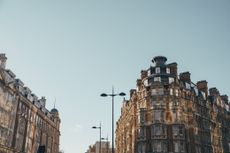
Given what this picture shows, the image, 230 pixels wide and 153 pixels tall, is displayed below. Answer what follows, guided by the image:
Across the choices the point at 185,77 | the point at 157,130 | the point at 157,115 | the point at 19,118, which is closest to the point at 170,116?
the point at 157,115

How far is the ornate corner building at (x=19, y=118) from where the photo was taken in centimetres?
4697

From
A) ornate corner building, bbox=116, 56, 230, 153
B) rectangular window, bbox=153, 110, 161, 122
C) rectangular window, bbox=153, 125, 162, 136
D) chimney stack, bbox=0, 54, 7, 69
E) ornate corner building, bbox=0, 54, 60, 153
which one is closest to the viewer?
ornate corner building, bbox=0, 54, 60, 153

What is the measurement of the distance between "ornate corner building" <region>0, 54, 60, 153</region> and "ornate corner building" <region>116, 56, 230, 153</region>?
2013cm

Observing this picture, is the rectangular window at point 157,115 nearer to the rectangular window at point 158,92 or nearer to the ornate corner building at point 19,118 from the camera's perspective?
the rectangular window at point 158,92

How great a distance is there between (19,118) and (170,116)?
1126 inches

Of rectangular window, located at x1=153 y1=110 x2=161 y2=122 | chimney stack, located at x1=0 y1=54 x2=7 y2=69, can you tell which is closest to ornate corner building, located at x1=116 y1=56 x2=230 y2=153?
rectangular window, located at x1=153 y1=110 x2=161 y2=122

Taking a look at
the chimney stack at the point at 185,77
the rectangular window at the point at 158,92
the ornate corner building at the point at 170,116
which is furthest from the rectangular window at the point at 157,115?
the chimney stack at the point at 185,77

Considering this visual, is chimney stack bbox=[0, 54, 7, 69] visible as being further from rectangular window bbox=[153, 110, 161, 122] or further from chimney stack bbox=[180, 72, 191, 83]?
chimney stack bbox=[180, 72, 191, 83]

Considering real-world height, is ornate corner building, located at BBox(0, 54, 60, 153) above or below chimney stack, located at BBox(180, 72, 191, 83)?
below

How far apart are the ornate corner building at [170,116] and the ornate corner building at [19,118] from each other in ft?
66.0

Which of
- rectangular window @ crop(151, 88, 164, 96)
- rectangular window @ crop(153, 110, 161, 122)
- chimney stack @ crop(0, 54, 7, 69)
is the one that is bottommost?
rectangular window @ crop(153, 110, 161, 122)

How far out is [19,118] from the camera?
5331cm

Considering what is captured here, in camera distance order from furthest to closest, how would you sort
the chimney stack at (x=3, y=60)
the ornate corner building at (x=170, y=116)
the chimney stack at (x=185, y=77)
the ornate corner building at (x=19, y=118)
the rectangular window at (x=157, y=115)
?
the chimney stack at (x=185, y=77)
the rectangular window at (x=157, y=115)
the ornate corner building at (x=170, y=116)
the chimney stack at (x=3, y=60)
the ornate corner building at (x=19, y=118)

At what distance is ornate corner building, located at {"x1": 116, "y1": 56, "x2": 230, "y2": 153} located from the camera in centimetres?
5362
